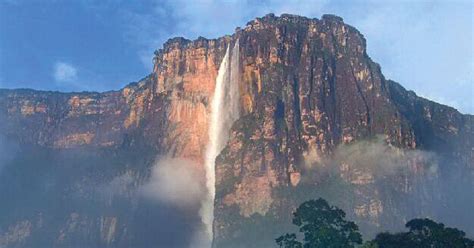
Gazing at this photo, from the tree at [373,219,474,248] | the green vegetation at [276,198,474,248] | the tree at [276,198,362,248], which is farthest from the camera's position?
the tree at [276,198,362,248]

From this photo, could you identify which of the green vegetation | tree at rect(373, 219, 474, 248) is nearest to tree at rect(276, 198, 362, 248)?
the green vegetation

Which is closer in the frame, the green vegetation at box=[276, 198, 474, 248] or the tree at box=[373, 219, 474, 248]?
the tree at box=[373, 219, 474, 248]

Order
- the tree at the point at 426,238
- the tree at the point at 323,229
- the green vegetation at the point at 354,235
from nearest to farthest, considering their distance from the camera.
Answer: the tree at the point at 426,238, the green vegetation at the point at 354,235, the tree at the point at 323,229

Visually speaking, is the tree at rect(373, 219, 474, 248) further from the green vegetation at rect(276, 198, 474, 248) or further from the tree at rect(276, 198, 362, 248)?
the tree at rect(276, 198, 362, 248)

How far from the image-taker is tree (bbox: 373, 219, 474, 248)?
2859 inches

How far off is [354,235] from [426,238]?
7579 millimetres

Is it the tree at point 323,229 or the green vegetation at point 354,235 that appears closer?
the green vegetation at point 354,235

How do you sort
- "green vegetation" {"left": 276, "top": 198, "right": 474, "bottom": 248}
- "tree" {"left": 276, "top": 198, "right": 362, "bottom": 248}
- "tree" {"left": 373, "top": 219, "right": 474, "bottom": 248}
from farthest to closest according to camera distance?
"tree" {"left": 276, "top": 198, "right": 362, "bottom": 248}
"green vegetation" {"left": 276, "top": 198, "right": 474, "bottom": 248}
"tree" {"left": 373, "top": 219, "right": 474, "bottom": 248}

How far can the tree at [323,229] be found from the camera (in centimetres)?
7450

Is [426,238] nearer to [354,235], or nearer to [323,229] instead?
[354,235]

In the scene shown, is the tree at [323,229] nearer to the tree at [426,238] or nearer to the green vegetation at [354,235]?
the green vegetation at [354,235]

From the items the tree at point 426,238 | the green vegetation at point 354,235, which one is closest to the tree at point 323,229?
the green vegetation at point 354,235

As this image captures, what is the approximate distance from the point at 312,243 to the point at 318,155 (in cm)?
11921

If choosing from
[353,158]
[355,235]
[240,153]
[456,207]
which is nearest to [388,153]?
[353,158]
